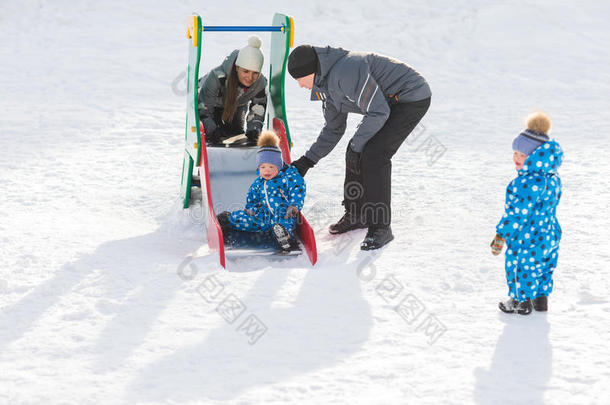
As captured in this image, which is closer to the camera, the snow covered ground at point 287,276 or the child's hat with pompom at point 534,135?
the snow covered ground at point 287,276

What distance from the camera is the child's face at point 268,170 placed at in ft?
13.8

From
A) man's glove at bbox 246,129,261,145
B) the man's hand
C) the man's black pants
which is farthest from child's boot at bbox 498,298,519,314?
the man's hand

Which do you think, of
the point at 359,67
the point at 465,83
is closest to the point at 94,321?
the point at 359,67

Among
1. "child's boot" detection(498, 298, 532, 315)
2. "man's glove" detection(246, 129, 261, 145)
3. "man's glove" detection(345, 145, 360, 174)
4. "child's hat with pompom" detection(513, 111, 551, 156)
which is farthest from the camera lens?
"man's glove" detection(246, 129, 261, 145)

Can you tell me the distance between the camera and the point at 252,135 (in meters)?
5.12

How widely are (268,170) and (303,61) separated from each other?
725mm

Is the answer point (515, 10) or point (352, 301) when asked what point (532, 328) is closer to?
point (352, 301)

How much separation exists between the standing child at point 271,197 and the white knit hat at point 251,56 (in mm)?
743

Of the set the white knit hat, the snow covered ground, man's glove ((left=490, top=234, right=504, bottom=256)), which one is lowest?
the snow covered ground

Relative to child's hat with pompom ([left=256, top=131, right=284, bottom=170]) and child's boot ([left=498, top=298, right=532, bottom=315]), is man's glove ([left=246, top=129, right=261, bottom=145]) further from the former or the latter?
child's boot ([left=498, top=298, right=532, bottom=315])

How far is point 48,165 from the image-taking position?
19.5ft

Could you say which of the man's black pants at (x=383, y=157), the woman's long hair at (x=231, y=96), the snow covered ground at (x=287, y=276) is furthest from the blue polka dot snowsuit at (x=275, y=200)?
the woman's long hair at (x=231, y=96)

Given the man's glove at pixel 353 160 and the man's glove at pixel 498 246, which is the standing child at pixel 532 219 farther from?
the man's glove at pixel 353 160

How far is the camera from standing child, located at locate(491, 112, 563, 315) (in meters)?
3.09
